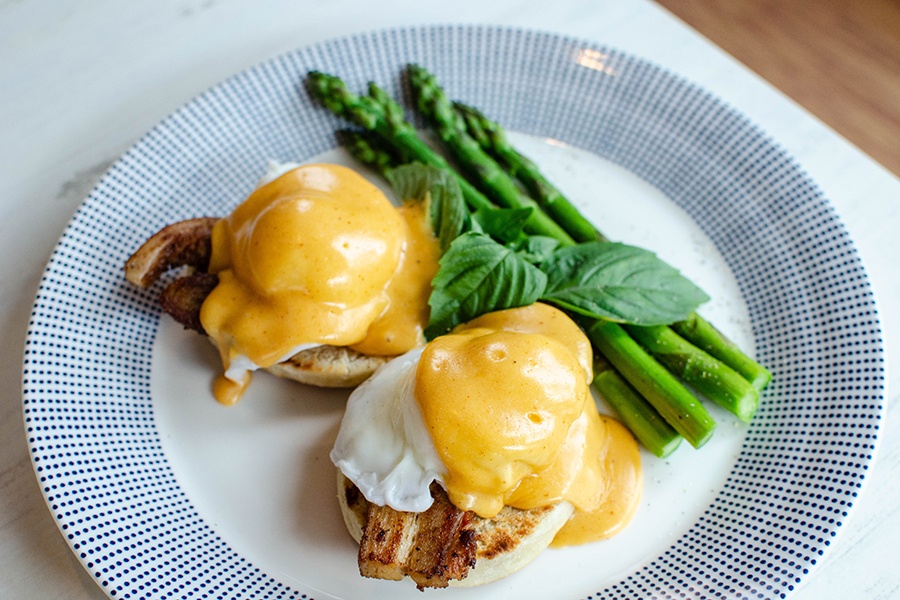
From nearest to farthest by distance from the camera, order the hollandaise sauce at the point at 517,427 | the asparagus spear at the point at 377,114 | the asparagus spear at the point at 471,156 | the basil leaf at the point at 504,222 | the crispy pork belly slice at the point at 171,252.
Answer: the hollandaise sauce at the point at 517,427
the crispy pork belly slice at the point at 171,252
the basil leaf at the point at 504,222
the asparagus spear at the point at 471,156
the asparagus spear at the point at 377,114

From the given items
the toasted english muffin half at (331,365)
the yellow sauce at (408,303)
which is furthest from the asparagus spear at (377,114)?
the toasted english muffin half at (331,365)

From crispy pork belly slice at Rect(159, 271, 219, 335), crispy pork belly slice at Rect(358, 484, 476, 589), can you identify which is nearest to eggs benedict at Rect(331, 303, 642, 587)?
crispy pork belly slice at Rect(358, 484, 476, 589)

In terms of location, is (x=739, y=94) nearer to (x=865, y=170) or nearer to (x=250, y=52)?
(x=865, y=170)

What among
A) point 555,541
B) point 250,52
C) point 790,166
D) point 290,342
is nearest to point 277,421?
point 290,342

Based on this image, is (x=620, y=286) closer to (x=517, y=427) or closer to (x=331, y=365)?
(x=517, y=427)

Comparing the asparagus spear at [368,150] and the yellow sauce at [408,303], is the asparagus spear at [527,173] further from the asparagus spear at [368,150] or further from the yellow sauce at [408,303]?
the yellow sauce at [408,303]

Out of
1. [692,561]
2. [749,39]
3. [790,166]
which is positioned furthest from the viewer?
[749,39]

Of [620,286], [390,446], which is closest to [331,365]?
[390,446]
